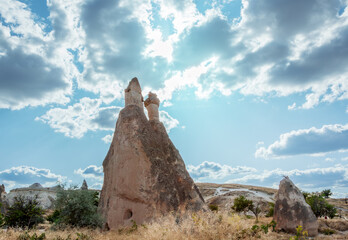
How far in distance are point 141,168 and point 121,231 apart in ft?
10.9

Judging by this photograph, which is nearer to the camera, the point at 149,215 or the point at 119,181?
the point at 149,215

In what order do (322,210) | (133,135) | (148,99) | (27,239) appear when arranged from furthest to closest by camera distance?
(322,210), (148,99), (133,135), (27,239)

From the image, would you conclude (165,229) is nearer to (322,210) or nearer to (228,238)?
(228,238)

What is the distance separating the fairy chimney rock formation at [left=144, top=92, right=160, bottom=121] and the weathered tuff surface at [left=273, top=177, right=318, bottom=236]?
1019cm

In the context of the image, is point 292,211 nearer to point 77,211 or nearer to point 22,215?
point 77,211

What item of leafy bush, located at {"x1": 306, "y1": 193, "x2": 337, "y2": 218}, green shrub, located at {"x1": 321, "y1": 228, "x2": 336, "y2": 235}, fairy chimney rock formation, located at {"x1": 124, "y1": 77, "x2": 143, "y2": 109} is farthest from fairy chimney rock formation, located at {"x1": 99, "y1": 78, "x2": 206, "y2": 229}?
leafy bush, located at {"x1": 306, "y1": 193, "x2": 337, "y2": 218}

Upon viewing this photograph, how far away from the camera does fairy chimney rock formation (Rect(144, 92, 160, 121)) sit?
18.9 metres

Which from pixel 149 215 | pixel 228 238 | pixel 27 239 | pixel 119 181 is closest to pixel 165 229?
pixel 228 238

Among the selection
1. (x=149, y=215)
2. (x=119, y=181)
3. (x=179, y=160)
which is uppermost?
(x=179, y=160)

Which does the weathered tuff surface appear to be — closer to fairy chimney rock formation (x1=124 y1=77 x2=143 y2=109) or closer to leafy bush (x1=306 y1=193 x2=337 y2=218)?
leafy bush (x1=306 y1=193 x2=337 y2=218)

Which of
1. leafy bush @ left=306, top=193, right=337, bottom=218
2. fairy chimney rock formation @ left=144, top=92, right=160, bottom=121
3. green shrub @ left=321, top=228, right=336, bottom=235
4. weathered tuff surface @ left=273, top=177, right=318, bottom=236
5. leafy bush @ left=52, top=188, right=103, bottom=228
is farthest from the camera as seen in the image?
leafy bush @ left=306, top=193, right=337, bottom=218

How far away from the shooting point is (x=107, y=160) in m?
17.1

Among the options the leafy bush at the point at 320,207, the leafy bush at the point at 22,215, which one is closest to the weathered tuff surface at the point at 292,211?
the leafy bush at the point at 320,207

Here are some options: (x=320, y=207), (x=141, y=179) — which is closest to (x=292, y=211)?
(x=141, y=179)
